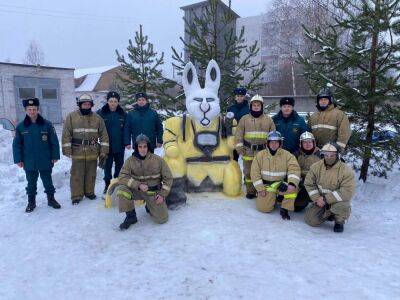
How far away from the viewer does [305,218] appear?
524cm

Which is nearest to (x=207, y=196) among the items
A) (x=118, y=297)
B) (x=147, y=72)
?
(x=118, y=297)

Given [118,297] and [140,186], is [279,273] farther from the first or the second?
[140,186]

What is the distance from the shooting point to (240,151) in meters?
6.03

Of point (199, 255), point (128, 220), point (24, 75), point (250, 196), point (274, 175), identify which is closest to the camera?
point (199, 255)

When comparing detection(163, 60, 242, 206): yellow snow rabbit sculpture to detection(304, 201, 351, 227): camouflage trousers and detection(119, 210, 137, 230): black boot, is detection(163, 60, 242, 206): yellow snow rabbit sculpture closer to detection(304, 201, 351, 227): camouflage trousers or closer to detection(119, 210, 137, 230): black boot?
detection(119, 210, 137, 230): black boot

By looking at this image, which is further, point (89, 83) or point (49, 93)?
point (89, 83)

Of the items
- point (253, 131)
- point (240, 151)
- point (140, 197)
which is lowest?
point (140, 197)

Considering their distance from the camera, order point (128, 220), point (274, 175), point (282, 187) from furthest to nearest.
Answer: point (274, 175), point (282, 187), point (128, 220)

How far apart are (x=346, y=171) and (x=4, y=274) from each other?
4470 mm

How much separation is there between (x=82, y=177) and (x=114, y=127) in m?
1.05

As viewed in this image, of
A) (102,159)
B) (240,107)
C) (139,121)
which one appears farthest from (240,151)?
(102,159)

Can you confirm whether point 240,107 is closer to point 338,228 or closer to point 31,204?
point 338,228

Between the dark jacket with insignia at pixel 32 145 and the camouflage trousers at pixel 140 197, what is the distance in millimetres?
1617

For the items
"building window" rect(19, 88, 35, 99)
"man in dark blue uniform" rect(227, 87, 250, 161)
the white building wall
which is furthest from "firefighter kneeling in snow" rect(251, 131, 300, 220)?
"building window" rect(19, 88, 35, 99)
